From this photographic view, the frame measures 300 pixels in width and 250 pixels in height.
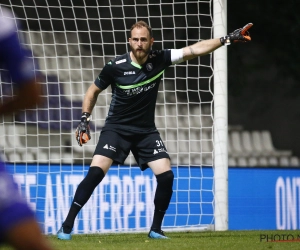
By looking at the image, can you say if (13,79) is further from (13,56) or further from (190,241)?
(190,241)

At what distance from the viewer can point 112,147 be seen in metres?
7.21

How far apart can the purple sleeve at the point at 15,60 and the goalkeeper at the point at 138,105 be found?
3.84 meters

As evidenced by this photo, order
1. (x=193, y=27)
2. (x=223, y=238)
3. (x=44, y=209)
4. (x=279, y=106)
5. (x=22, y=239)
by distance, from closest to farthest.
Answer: (x=22, y=239) < (x=223, y=238) < (x=44, y=209) < (x=193, y=27) < (x=279, y=106)

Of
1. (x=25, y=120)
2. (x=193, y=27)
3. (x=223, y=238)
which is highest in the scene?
(x=193, y=27)

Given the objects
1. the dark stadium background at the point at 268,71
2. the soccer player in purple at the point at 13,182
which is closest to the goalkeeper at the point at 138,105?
the soccer player in purple at the point at 13,182

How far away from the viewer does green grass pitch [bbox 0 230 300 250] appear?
21.8ft

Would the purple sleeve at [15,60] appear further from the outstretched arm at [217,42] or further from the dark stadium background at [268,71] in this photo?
the dark stadium background at [268,71]

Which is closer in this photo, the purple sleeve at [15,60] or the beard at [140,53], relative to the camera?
the purple sleeve at [15,60]

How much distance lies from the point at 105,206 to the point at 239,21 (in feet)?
11.9

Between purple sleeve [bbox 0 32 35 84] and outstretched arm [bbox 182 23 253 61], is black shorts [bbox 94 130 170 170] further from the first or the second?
purple sleeve [bbox 0 32 35 84]

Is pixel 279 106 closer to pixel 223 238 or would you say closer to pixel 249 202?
pixel 249 202

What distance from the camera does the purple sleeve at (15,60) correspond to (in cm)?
331

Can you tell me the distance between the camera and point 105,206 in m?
10.0

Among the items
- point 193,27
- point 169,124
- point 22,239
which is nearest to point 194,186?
point 169,124
